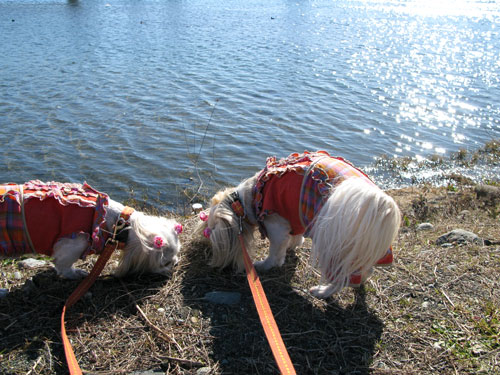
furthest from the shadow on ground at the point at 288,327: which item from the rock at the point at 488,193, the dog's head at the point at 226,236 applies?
the rock at the point at 488,193

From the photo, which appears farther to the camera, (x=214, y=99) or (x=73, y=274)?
(x=214, y=99)

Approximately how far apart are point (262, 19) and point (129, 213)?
24.7 meters

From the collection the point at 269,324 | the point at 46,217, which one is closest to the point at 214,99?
the point at 46,217

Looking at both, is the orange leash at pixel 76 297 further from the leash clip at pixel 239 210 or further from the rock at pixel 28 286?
the leash clip at pixel 239 210

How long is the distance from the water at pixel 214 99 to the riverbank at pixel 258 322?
349 cm

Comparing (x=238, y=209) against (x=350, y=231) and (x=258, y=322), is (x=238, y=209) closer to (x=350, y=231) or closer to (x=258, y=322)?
(x=258, y=322)

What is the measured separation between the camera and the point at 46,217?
11.7 feet

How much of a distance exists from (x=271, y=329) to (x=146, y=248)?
1.50 meters

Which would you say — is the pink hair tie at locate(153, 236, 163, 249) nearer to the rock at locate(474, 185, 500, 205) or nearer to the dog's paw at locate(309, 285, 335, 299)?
the dog's paw at locate(309, 285, 335, 299)

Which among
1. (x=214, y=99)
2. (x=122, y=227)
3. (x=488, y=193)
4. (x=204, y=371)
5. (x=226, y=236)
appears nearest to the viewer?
(x=204, y=371)

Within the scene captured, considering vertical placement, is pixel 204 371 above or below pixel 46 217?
below

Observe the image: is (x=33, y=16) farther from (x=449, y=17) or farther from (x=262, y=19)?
(x=449, y=17)

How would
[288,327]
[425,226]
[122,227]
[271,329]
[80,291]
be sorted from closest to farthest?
[271,329]
[288,327]
[80,291]
[122,227]
[425,226]

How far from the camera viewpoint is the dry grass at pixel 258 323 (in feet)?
9.93
